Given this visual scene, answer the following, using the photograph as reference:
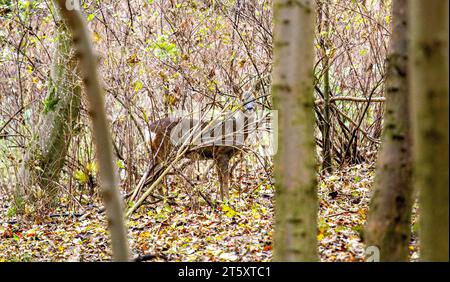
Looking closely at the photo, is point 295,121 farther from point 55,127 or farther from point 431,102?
point 55,127

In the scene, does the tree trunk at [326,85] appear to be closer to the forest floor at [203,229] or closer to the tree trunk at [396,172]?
the forest floor at [203,229]

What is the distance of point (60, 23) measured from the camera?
9.30 metres

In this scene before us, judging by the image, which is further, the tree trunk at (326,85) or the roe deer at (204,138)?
the tree trunk at (326,85)

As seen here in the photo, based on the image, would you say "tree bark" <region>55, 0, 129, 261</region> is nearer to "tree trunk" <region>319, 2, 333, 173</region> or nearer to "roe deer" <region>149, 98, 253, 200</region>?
"roe deer" <region>149, 98, 253, 200</region>

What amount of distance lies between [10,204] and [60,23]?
3.10 m

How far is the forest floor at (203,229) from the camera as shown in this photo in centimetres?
635

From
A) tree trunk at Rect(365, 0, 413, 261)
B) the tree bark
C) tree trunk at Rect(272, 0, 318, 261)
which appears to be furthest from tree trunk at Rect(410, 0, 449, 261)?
the tree bark

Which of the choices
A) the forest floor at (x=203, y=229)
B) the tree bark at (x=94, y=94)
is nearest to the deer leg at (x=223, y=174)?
the forest floor at (x=203, y=229)

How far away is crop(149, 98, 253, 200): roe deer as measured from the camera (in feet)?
30.4

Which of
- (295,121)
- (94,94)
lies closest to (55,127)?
(295,121)

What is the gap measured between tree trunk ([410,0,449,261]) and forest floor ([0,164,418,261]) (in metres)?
2.67

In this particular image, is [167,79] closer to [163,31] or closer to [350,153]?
[163,31]

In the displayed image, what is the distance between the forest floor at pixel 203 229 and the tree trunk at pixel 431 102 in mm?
2672
